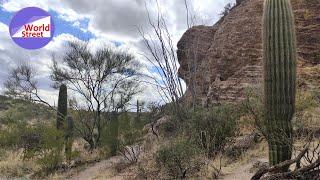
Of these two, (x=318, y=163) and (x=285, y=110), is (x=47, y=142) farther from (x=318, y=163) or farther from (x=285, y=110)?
(x=318, y=163)

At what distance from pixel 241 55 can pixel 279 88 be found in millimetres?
11533

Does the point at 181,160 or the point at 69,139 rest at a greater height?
the point at 69,139

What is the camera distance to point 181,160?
10648mm

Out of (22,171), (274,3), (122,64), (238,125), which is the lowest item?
(22,171)

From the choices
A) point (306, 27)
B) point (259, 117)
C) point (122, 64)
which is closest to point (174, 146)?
point (259, 117)

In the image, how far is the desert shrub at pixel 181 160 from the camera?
10.6 metres

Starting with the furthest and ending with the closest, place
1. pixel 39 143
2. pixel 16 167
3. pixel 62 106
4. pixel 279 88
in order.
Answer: pixel 62 106
pixel 39 143
pixel 16 167
pixel 279 88

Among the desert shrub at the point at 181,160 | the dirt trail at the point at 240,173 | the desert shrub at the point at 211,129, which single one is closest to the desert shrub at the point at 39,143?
the desert shrub at the point at 211,129

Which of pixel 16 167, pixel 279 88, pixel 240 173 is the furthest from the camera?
pixel 16 167

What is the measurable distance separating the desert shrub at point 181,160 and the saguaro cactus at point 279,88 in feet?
9.16

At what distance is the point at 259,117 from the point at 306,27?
8272 mm

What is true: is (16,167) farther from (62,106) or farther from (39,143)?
(62,106)

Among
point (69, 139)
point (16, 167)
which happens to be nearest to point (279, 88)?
point (69, 139)

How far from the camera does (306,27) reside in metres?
18.5
